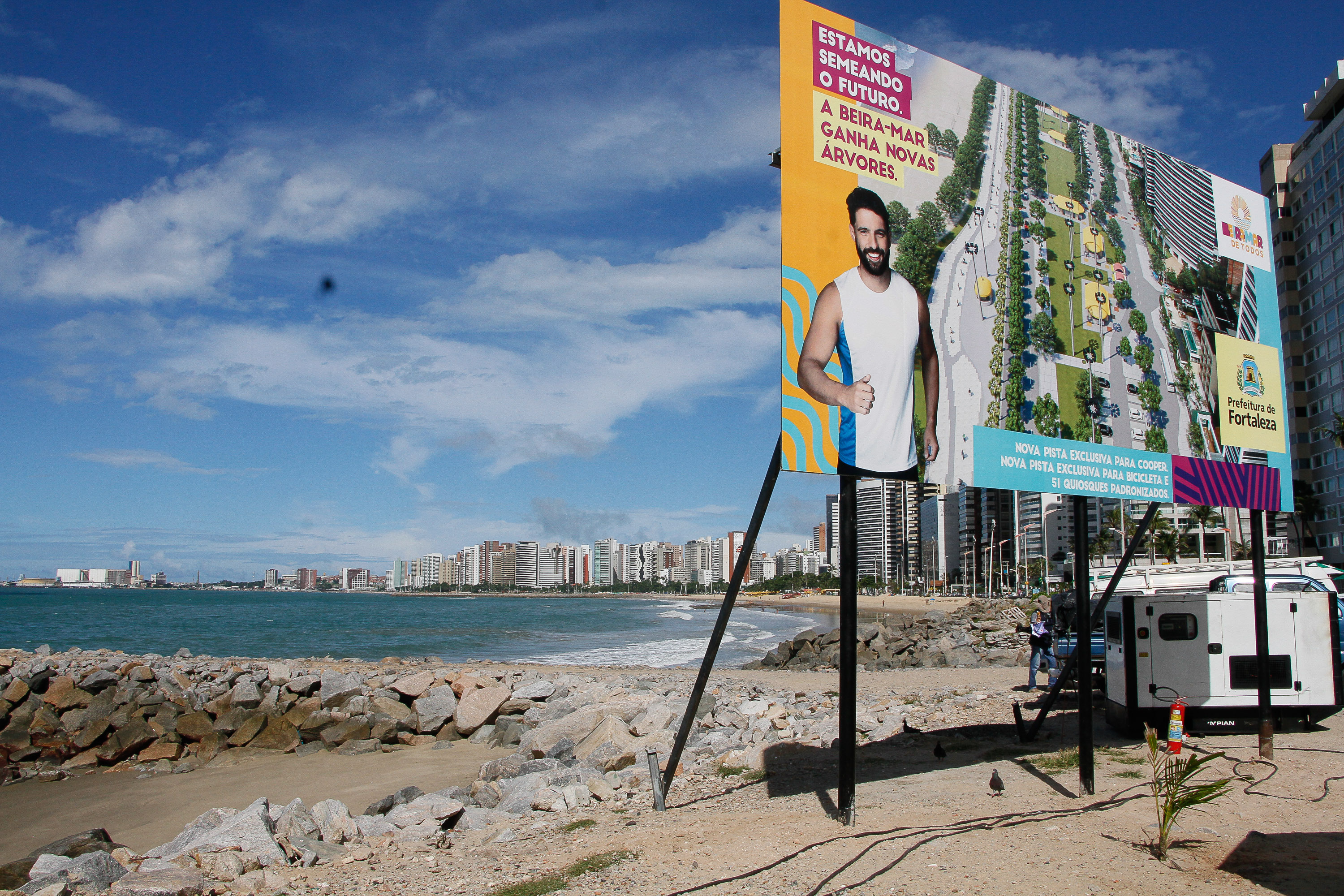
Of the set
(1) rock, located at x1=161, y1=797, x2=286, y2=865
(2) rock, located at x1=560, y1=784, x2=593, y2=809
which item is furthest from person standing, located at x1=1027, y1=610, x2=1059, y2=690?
(1) rock, located at x1=161, y1=797, x2=286, y2=865

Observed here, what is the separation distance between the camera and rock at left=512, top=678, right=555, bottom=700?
1672 cm

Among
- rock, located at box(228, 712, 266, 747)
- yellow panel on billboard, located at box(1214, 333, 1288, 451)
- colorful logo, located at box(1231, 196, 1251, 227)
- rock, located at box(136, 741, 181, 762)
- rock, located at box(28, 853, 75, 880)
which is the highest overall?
colorful logo, located at box(1231, 196, 1251, 227)

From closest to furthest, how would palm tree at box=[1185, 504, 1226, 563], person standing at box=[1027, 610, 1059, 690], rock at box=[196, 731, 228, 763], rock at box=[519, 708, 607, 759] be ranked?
rock at box=[519, 708, 607, 759] < person standing at box=[1027, 610, 1059, 690] < rock at box=[196, 731, 228, 763] < palm tree at box=[1185, 504, 1226, 563]

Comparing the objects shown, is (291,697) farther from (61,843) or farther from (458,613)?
(458,613)

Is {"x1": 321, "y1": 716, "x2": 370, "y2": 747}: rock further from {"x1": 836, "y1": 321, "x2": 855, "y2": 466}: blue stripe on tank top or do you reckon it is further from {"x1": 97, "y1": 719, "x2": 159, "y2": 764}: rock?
{"x1": 836, "y1": 321, "x2": 855, "y2": 466}: blue stripe on tank top

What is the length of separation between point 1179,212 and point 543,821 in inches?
385

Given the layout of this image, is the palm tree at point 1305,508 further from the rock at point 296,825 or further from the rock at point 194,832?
the rock at point 194,832

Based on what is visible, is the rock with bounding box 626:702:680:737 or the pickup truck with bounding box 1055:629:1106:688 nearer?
the rock with bounding box 626:702:680:737

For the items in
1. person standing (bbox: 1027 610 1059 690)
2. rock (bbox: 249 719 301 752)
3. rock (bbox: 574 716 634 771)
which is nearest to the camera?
rock (bbox: 574 716 634 771)

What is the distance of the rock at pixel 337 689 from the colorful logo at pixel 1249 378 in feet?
54.6

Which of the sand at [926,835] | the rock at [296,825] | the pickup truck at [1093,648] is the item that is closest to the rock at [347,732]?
the sand at [926,835]

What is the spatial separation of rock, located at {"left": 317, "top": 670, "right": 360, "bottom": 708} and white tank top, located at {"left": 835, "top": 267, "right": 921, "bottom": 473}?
14.5 meters

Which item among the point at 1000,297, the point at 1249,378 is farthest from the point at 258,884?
the point at 1249,378

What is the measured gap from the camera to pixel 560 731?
13.1 metres
